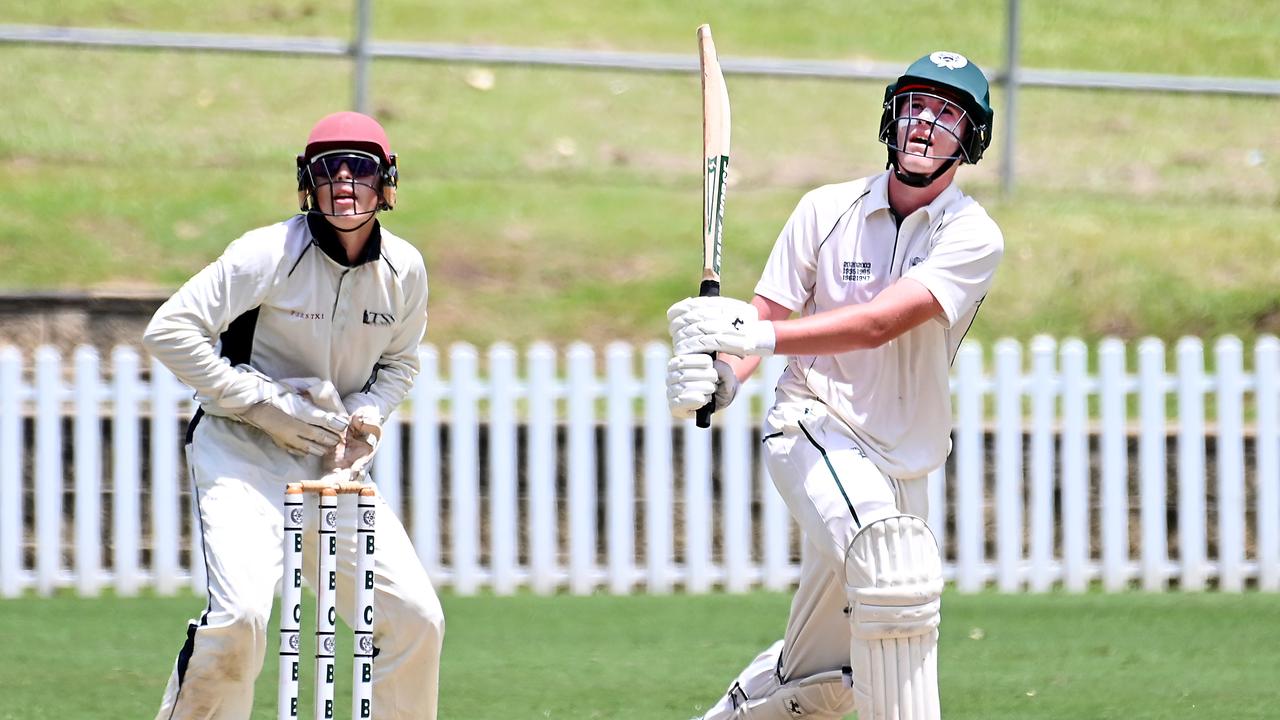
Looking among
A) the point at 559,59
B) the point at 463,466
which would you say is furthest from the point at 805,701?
the point at 559,59

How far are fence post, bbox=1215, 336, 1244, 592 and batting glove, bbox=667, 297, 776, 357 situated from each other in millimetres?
5093

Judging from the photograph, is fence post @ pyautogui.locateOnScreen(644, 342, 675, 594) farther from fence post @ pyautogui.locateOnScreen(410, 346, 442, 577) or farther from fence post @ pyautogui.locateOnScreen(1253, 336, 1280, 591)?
fence post @ pyautogui.locateOnScreen(1253, 336, 1280, 591)

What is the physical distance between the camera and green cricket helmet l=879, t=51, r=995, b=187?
4.45 metres

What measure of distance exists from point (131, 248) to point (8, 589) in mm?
2969

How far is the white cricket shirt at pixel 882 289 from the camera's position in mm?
4480

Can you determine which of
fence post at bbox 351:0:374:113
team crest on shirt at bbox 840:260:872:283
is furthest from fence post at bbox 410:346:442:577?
team crest on shirt at bbox 840:260:872:283

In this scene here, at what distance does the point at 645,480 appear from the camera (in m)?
8.55

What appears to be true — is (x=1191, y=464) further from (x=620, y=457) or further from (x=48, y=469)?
(x=48, y=469)

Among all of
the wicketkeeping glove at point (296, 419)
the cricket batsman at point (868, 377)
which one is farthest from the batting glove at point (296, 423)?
the cricket batsman at point (868, 377)

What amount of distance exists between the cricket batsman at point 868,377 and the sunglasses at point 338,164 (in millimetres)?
861

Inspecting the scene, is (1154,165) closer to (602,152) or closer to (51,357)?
(602,152)

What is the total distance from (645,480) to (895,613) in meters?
4.38

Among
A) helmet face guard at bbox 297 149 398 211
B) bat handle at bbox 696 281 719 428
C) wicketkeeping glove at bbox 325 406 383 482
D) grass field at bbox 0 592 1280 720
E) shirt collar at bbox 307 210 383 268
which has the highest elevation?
helmet face guard at bbox 297 149 398 211

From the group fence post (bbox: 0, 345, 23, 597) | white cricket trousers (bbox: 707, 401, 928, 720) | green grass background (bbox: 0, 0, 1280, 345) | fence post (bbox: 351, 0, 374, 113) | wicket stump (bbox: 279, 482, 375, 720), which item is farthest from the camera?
fence post (bbox: 351, 0, 374, 113)
